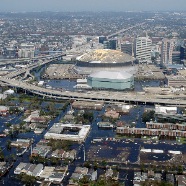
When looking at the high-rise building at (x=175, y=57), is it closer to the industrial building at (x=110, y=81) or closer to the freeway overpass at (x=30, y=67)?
the freeway overpass at (x=30, y=67)

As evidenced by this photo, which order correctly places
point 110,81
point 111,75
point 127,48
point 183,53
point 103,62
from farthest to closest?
point 127,48, point 183,53, point 103,62, point 111,75, point 110,81

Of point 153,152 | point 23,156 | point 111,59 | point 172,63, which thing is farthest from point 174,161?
point 172,63

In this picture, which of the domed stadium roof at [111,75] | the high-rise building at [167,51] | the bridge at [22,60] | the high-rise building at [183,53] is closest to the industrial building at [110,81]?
the domed stadium roof at [111,75]

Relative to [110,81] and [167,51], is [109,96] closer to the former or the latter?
[110,81]

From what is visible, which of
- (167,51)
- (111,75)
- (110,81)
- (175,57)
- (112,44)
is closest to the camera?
(110,81)

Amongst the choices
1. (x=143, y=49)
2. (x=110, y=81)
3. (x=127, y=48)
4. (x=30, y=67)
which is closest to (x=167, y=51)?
(x=143, y=49)

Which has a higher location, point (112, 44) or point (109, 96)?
point (112, 44)
